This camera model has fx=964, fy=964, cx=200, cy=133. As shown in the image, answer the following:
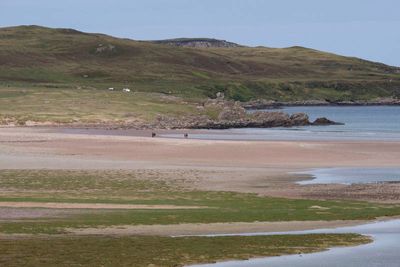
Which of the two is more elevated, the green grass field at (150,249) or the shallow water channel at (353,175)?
the shallow water channel at (353,175)

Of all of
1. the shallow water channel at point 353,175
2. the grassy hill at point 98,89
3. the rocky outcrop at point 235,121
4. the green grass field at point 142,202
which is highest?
the grassy hill at point 98,89

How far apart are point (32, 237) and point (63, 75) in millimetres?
143885

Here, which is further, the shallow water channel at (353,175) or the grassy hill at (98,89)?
the grassy hill at (98,89)

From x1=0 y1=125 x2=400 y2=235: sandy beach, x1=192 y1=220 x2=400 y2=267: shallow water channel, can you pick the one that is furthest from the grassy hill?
x1=192 y1=220 x2=400 y2=267: shallow water channel

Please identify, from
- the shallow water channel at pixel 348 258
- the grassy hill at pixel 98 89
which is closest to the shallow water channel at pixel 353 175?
the shallow water channel at pixel 348 258

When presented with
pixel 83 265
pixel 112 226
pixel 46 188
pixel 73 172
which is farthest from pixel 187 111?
pixel 83 265

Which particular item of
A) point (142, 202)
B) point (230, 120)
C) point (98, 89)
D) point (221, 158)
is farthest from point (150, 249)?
point (98, 89)

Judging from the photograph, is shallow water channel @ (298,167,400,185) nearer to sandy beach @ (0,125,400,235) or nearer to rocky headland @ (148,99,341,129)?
sandy beach @ (0,125,400,235)

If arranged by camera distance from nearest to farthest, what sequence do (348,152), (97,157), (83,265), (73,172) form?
(83,265) → (73,172) → (97,157) → (348,152)

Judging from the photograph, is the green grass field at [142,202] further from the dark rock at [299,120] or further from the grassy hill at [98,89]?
the dark rock at [299,120]

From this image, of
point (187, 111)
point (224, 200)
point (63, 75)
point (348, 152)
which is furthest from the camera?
point (63, 75)

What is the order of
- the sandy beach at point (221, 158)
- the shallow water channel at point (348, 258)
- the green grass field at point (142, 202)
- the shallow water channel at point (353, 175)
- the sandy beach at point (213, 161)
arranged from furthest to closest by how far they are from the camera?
the shallow water channel at point (353, 175), the sandy beach at point (221, 158), the sandy beach at point (213, 161), the green grass field at point (142, 202), the shallow water channel at point (348, 258)

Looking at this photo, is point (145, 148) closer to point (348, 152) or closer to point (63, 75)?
point (348, 152)

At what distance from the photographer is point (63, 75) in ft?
547
